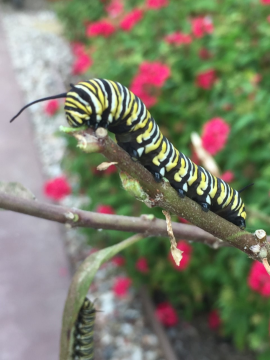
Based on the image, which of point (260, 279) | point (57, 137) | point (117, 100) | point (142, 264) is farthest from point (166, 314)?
point (57, 137)

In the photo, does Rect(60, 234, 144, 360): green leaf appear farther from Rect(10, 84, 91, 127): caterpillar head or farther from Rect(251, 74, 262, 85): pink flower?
Rect(251, 74, 262, 85): pink flower

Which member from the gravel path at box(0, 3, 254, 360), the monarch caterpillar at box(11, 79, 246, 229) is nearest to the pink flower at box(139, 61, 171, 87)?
the monarch caterpillar at box(11, 79, 246, 229)

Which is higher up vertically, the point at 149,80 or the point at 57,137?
the point at 57,137

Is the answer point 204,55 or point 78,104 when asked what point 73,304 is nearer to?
point 78,104

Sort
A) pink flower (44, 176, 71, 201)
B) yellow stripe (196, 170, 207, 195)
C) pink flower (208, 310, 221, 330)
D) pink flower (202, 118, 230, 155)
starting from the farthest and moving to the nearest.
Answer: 1. pink flower (208, 310, 221, 330)
2. pink flower (44, 176, 71, 201)
3. pink flower (202, 118, 230, 155)
4. yellow stripe (196, 170, 207, 195)

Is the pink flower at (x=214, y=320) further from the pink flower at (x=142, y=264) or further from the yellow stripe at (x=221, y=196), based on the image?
the yellow stripe at (x=221, y=196)

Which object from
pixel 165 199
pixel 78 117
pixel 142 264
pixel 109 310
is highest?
pixel 142 264
